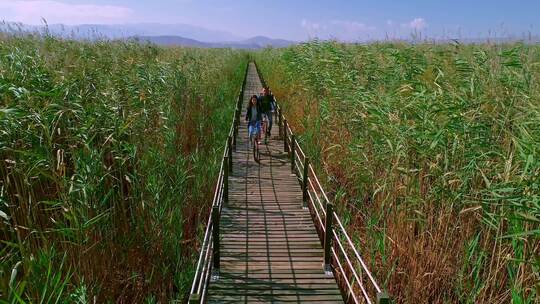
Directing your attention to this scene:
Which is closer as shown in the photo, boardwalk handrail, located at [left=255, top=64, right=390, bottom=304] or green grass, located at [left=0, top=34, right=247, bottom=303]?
green grass, located at [left=0, top=34, right=247, bottom=303]

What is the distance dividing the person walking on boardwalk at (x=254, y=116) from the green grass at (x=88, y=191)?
2.73 metres

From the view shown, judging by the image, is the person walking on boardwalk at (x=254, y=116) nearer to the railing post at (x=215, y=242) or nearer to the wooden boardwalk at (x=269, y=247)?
the wooden boardwalk at (x=269, y=247)

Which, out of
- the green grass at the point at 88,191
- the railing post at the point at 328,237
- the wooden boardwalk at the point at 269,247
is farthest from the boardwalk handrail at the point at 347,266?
the green grass at the point at 88,191

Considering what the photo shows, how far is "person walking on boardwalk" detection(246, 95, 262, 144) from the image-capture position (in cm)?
1119

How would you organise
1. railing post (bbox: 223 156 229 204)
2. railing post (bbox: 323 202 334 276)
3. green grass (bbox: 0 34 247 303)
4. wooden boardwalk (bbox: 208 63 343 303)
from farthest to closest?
railing post (bbox: 223 156 229 204), railing post (bbox: 323 202 334 276), wooden boardwalk (bbox: 208 63 343 303), green grass (bbox: 0 34 247 303)

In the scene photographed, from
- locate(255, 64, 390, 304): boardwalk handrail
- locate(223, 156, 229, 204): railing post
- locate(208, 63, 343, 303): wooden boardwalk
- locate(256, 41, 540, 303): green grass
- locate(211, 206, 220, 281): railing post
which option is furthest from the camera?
locate(223, 156, 229, 204): railing post

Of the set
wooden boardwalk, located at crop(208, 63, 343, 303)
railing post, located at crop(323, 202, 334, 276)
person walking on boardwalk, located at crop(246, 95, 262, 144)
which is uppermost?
person walking on boardwalk, located at crop(246, 95, 262, 144)

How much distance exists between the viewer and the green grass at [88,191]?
4.31 meters

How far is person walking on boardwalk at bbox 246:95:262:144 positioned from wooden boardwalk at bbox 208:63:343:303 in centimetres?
142

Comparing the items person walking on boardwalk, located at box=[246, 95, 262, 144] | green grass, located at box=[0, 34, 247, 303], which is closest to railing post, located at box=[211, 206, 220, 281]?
green grass, located at box=[0, 34, 247, 303]

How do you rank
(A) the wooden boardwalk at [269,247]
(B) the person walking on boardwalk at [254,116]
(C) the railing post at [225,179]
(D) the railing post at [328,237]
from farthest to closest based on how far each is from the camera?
(B) the person walking on boardwalk at [254,116] < (C) the railing post at [225,179] < (D) the railing post at [328,237] < (A) the wooden boardwalk at [269,247]

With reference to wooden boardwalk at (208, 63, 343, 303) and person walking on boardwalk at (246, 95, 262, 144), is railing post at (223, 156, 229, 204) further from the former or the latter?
person walking on boardwalk at (246, 95, 262, 144)

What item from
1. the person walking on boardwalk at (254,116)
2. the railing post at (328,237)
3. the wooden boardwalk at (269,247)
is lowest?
the wooden boardwalk at (269,247)

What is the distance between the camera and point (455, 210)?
5.02 metres
